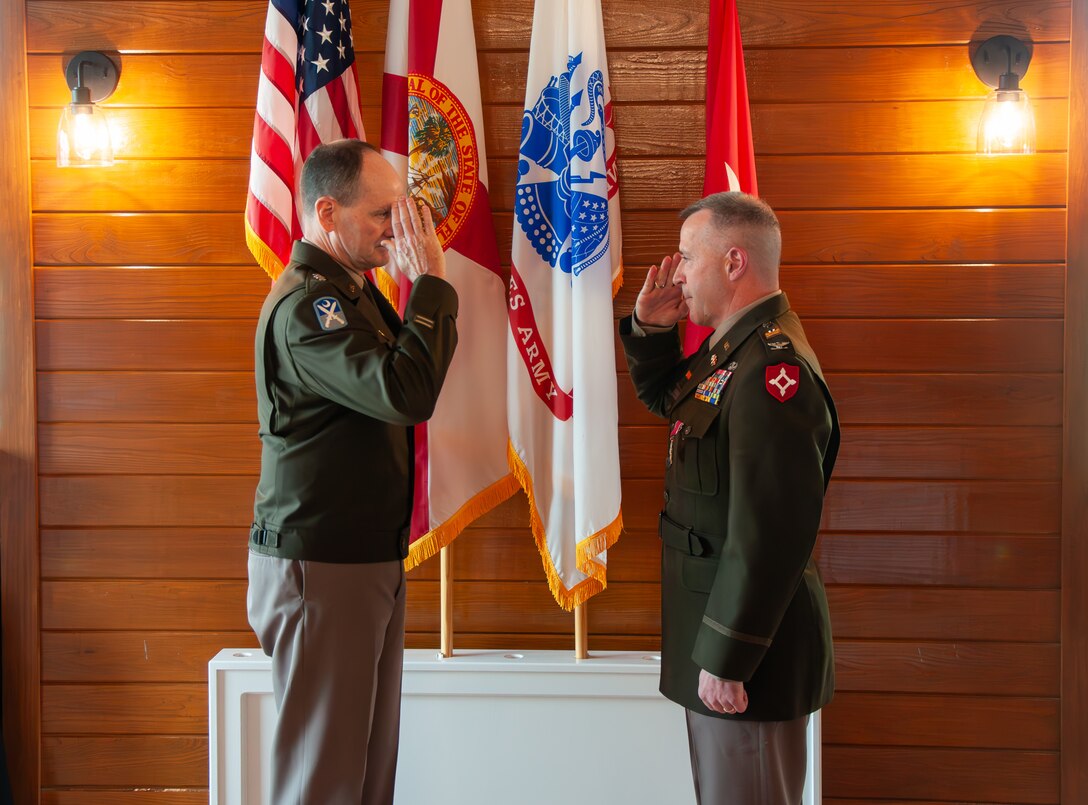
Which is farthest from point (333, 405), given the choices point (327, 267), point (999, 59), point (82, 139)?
point (999, 59)

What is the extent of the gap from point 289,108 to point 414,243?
73 cm

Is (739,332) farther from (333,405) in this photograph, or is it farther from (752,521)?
(333,405)

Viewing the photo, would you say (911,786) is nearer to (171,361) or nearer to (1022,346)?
(1022,346)

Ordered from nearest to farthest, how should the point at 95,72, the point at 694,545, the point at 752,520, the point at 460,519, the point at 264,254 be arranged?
1. the point at 752,520
2. the point at 694,545
3. the point at 264,254
4. the point at 460,519
5. the point at 95,72

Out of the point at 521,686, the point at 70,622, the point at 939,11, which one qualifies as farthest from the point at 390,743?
the point at 939,11

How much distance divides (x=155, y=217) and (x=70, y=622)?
44.9 inches

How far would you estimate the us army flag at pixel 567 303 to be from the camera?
2.35m

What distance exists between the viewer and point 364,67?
2.55 metres

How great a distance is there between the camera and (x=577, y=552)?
7.81 feet

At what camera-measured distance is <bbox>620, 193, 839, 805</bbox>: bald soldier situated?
150 cm

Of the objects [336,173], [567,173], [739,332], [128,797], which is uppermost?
[567,173]

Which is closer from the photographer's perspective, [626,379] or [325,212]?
[325,212]

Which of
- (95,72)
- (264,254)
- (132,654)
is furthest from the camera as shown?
(132,654)

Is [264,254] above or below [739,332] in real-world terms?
above
